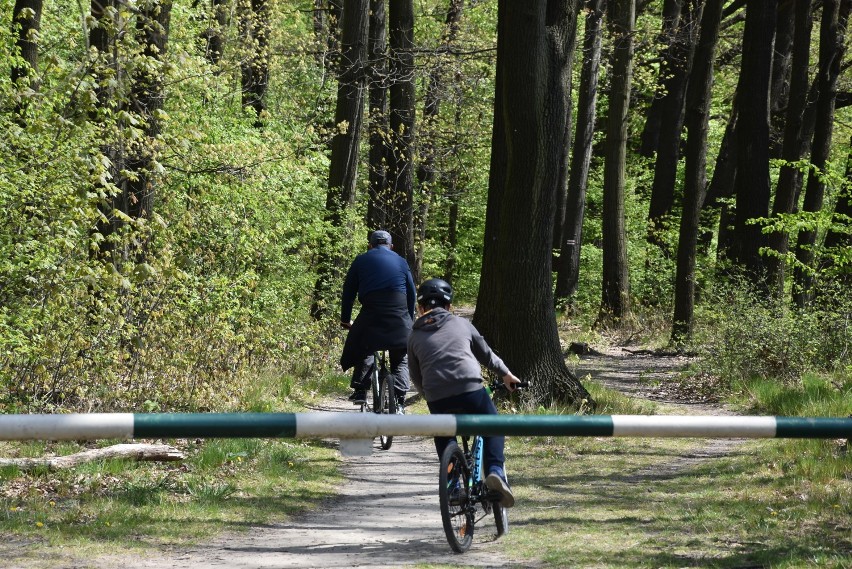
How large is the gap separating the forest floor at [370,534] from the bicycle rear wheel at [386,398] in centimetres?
14

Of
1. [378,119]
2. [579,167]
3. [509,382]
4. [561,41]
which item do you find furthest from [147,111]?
[579,167]

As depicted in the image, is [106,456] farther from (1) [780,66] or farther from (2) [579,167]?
(2) [579,167]

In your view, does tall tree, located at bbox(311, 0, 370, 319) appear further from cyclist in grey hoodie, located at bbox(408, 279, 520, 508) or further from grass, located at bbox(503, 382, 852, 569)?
cyclist in grey hoodie, located at bbox(408, 279, 520, 508)

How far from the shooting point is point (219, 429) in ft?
18.4

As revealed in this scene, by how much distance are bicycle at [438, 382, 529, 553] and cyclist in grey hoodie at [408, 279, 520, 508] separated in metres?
0.08

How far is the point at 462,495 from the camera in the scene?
7.12m

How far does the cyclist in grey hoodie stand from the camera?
7.36m

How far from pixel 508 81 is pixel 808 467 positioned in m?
6.09

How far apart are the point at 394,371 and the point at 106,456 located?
348 centimetres

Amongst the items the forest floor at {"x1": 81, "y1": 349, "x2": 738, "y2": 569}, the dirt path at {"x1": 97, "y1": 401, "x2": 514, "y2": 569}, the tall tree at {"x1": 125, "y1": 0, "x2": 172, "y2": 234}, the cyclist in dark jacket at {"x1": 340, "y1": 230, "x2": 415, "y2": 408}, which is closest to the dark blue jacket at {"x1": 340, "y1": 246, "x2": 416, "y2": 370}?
the cyclist in dark jacket at {"x1": 340, "y1": 230, "x2": 415, "y2": 408}

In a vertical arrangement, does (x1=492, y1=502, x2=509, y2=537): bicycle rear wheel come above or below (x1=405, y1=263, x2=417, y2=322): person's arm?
below

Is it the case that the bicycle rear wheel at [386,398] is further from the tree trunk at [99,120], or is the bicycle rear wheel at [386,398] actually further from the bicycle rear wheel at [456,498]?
the bicycle rear wheel at [456,498]

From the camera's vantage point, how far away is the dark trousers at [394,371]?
11883mm

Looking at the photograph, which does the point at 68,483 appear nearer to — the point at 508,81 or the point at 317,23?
the point at 508,81
